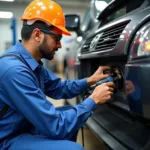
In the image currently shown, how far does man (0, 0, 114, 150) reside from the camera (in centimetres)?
116

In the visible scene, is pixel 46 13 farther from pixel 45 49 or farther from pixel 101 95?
pixel 101 95

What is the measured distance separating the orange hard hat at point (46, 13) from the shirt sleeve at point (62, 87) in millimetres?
583

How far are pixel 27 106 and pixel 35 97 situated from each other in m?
0.07

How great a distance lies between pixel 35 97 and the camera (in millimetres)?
1165

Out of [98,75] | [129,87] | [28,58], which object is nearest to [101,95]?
[129,87]

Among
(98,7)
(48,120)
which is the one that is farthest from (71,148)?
(98,7)

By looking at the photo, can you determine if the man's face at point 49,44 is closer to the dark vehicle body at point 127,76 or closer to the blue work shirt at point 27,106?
the blue work shirt at point 27,106

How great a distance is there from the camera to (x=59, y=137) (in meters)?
1.21

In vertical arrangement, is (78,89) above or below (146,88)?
below

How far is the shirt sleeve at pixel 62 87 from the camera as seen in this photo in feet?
6.11

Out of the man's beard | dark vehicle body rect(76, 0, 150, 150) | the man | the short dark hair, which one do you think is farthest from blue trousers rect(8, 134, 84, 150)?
the short dark hair

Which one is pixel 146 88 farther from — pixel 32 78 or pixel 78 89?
pixel 78 89

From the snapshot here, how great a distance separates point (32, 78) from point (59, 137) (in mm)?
382

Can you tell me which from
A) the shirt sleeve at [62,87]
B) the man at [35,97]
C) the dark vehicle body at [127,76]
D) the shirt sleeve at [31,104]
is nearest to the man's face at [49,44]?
the man at [35,97]
